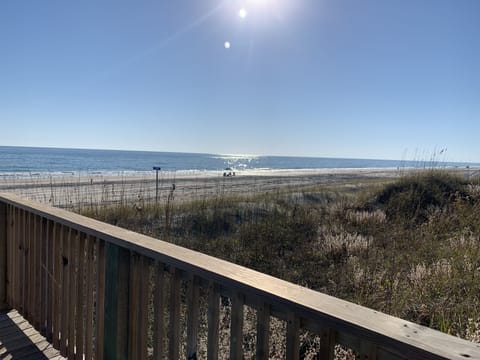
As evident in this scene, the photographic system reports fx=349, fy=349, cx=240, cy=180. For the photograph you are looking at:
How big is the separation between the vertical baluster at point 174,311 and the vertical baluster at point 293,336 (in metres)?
0.56

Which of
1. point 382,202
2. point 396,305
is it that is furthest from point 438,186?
point 396,305

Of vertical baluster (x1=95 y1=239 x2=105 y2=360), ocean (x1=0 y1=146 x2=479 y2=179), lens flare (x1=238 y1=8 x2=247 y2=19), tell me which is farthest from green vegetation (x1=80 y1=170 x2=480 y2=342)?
ocean (x1=0 y1=146 x2=479 y2=179)

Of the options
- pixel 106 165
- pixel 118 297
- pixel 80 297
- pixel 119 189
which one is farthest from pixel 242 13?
pixel 106 165

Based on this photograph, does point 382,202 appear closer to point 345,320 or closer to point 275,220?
point 275,220

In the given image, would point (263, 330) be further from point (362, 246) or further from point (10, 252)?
point (362, 246)

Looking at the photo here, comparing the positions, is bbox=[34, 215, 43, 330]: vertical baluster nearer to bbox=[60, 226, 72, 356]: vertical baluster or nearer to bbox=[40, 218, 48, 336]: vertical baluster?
bbox=[40, 218, 48, 336]: vertical baluster

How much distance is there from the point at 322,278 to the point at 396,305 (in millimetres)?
1075

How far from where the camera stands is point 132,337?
5.61 feet

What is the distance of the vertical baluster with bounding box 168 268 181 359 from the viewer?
4.79 ft

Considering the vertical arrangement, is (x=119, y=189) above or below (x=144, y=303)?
below

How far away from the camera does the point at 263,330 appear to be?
1.14 meters

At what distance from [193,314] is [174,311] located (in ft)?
0.46

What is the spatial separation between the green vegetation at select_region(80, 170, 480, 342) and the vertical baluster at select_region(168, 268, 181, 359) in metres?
1.94

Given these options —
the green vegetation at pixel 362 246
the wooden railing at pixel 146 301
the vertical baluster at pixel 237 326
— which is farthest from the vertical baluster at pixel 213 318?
the green vegetation at pixel 362 246
